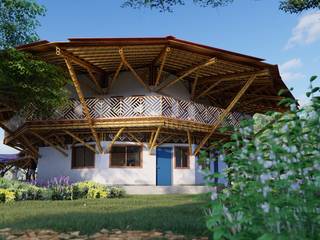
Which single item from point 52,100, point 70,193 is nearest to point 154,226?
point 70,193

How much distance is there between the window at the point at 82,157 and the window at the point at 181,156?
5335 mm

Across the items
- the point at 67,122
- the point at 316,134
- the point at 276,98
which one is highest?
the point at 276,98

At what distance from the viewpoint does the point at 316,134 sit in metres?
3.40

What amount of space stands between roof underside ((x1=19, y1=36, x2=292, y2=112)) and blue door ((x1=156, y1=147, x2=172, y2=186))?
15.5 ft

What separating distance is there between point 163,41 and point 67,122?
24.2 feet

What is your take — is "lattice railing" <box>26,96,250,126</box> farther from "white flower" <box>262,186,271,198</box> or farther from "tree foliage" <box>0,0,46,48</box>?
"white flower" <box>262,186,271,198</box>

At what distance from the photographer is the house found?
21000 mm

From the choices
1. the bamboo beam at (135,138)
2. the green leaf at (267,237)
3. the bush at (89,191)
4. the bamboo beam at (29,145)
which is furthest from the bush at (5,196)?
the green leaf at (267,237)

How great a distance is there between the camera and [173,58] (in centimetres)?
2217

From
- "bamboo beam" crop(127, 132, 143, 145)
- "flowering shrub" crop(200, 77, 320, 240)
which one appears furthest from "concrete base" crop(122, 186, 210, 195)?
"flowering shrub" crop(200, 77, 320, 240)

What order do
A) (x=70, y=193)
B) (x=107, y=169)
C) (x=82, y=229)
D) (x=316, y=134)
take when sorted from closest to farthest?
1. (x=316, y=134)
2. (x=82, y=229)
3. (x=70, y=193)
4. (x=107, y=169)

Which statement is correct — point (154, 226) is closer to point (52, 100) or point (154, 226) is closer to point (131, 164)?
point (52, 100)

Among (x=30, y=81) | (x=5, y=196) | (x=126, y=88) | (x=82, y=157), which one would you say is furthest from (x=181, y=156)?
(x=5, y=196)

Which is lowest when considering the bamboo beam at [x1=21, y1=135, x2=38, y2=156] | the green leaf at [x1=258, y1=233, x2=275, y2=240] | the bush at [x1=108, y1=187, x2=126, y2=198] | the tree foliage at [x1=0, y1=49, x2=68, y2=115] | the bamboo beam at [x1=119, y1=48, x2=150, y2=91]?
the bush at [x1=108, y1=187, x2=126, y2=198]
